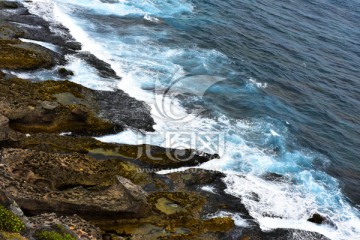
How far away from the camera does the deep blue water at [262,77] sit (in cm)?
3934

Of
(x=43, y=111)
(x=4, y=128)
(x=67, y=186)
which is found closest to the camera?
(x=67, y=186)

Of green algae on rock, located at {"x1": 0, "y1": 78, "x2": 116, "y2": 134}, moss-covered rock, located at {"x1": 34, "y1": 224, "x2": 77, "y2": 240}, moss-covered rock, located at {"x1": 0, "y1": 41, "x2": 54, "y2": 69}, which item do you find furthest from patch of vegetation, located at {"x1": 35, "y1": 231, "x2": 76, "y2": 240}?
moss-covered rock, located at {"x1": 0, "y1": 41, "x2": 54, "y2": 69}

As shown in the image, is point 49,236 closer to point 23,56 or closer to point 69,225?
point 69,225

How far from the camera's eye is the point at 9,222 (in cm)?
2353

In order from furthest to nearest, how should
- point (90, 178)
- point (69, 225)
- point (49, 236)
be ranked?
point (90, 178), point (69, 225), point (49, 236)

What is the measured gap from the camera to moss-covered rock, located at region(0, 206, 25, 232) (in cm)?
2339

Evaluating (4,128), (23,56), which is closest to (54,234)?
(4,128)

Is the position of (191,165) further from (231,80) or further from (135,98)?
(231,80)

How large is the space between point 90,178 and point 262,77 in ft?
103

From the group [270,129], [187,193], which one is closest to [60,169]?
[187,193]

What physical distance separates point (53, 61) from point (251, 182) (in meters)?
23.9

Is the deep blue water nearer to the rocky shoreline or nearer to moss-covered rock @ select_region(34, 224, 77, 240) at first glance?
the rocky shoreline

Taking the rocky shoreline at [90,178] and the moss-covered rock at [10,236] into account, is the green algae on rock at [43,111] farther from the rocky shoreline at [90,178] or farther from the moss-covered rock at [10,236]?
the moss-covered rock at [10,236]

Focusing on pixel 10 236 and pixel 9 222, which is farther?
pixel 9 222
